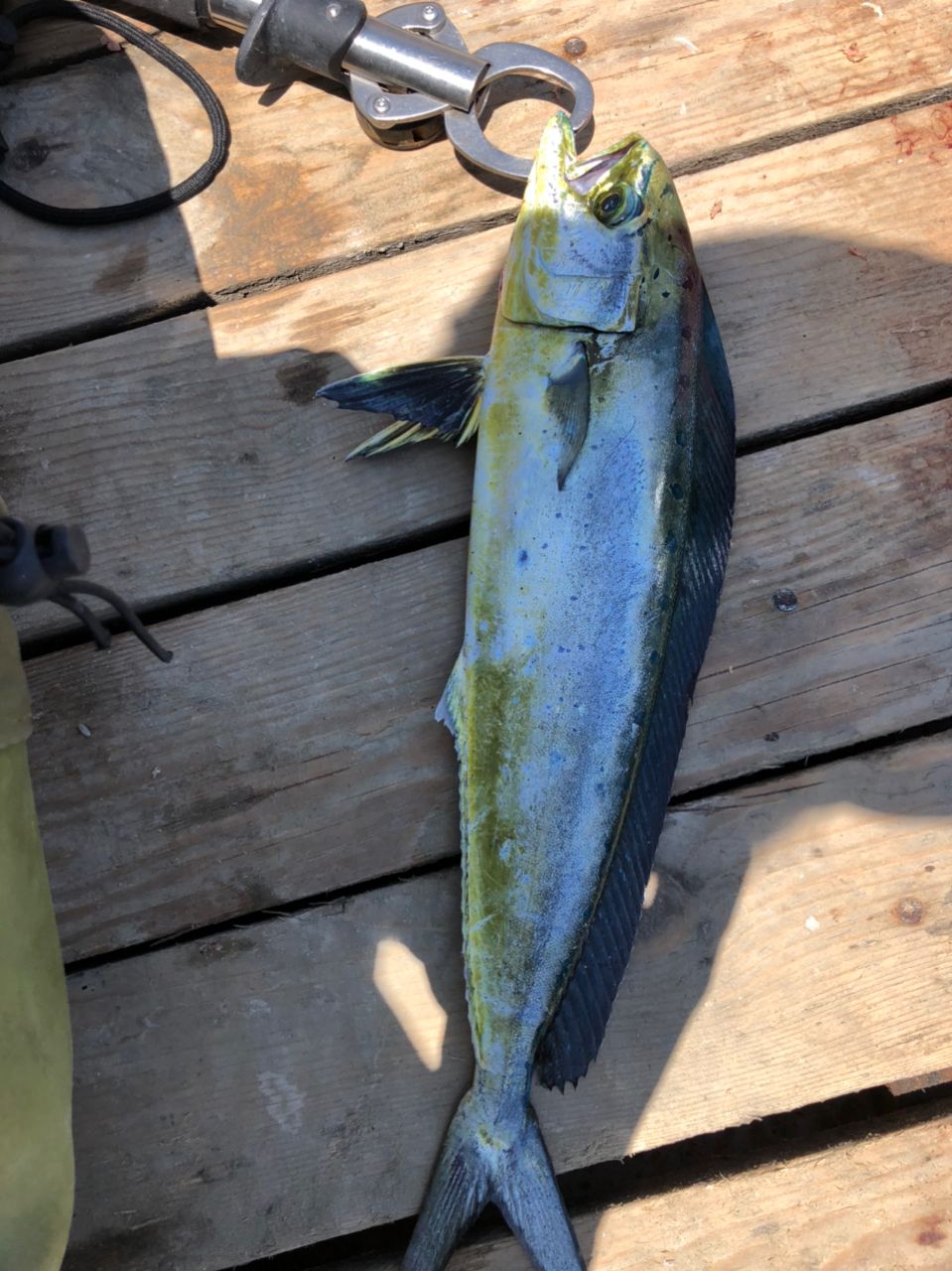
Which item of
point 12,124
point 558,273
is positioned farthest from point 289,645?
point 12,124

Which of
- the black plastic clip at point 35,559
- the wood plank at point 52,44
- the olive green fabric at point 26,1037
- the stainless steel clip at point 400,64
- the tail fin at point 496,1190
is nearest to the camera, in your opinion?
the black plastic clip at point 35,559

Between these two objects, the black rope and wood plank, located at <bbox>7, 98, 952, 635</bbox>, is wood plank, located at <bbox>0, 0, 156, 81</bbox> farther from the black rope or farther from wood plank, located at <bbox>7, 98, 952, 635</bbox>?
wood plank, located at <bbox>7, 98, 952, 635</bbox>

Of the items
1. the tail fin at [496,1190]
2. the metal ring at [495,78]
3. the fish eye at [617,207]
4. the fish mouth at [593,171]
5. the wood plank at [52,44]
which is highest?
the wood plank at [52,44]

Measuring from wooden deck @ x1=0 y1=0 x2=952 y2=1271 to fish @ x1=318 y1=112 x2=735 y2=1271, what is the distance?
0.40 ft

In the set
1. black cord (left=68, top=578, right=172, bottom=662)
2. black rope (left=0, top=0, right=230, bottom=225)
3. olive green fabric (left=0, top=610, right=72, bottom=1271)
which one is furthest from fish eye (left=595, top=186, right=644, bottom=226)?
olive green fabric (left=0, top=610, right=72, bottom=1271)

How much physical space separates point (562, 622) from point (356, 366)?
0.67 metres

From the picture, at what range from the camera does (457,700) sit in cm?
178

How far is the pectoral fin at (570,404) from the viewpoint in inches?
68.5

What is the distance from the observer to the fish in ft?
5.63

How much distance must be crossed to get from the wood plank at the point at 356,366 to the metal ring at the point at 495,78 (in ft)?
0.42

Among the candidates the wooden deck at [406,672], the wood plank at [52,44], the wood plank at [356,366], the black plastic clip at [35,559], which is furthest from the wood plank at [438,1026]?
the wood plank at [52,44]

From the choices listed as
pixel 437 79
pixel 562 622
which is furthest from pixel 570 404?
pixel 437 79

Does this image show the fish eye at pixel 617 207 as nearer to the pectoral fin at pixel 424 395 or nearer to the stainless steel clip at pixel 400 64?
the stainless steel clip at pixel 400 64

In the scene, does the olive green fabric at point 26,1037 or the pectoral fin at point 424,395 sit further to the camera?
the pectoral fin at point 424,395
